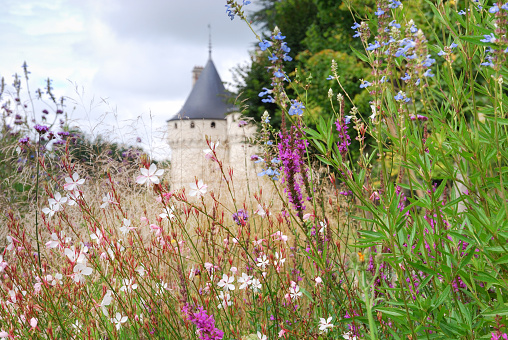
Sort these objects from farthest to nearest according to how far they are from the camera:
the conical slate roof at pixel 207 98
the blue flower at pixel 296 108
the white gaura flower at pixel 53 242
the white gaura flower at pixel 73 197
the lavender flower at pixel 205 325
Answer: the conical slate roof at pixel 207 98, the white gaura flower at pixel 53 242, the white gaura flower at pixel 73 197, the blue flower at pixel 296 108, the lavender flower at pixel 205 325

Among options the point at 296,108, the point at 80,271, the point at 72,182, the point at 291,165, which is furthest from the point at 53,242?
the point at 296,108

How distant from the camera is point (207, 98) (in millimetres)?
32188

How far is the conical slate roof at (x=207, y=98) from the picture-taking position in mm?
31469

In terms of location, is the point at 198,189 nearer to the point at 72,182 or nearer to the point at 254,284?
the point at 72,182

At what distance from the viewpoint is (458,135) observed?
1.78 m

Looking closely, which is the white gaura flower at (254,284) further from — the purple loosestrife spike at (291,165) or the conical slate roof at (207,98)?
the conical slate roof at (207,98)

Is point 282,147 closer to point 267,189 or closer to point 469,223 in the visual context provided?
point 469,223

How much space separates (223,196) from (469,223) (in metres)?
4.85

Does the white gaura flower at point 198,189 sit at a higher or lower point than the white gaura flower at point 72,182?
lower

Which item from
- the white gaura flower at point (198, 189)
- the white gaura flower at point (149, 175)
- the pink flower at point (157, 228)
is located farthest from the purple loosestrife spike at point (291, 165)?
the pink flower at point (157, 228)

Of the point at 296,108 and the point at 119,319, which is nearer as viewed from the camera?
the point at 296,108

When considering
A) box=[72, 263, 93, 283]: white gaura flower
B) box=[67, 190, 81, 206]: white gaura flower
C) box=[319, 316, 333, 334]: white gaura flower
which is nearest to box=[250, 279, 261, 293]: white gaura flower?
box=[319, 316, 333, 334]: white gaura flower

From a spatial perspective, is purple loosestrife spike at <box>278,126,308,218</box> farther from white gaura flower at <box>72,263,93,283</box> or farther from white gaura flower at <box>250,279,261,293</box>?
white gaura flower at <box>72,263,93,283</box>

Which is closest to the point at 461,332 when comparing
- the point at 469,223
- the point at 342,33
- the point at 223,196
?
the point at 469,223
